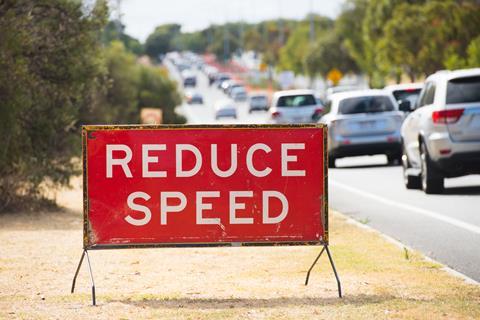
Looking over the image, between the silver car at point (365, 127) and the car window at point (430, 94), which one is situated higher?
the car window at point (430, 94)

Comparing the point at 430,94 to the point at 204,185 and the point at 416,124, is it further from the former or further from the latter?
the point at 204,185

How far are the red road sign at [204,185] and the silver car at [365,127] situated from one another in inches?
776

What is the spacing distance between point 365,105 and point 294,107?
35.3 feet

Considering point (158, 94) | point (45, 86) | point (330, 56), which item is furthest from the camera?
point (330, 56)

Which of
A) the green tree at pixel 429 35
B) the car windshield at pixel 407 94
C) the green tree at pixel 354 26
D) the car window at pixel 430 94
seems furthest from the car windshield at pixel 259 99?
the car window at pixel 430 94

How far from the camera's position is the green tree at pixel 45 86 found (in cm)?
1841

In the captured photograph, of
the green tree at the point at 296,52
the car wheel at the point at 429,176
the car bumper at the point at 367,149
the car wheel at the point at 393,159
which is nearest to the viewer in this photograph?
the car wheel at the point at 429,176

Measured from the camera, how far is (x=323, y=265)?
12.0m

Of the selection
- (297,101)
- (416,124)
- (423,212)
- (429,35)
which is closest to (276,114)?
(297,101)

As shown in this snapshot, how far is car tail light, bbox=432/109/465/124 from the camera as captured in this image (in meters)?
19.9

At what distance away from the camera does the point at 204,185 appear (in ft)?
33.8

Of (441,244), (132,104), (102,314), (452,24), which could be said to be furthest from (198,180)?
(452,24)

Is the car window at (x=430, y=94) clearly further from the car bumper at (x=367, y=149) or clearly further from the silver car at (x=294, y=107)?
the silver car at (x=294, y=107)

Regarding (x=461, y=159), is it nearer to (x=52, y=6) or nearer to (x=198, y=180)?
(x=52, y=6)
